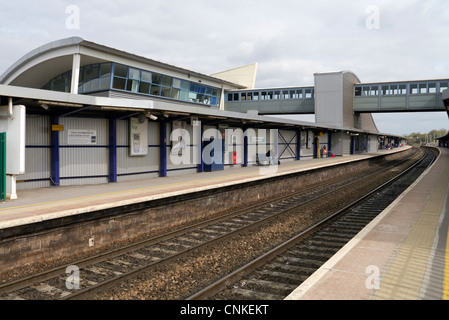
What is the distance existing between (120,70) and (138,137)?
27.0ft

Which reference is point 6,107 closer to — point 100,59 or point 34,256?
point 34,256

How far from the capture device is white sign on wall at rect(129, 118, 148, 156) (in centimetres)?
1451

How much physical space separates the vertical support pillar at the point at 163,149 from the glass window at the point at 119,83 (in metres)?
6.56

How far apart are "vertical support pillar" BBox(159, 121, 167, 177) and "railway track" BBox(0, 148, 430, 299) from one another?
19.0 ft

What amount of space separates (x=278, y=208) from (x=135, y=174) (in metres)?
6.72

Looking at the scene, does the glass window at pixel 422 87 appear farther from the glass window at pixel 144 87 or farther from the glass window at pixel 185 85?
the glass window at pixel 144 87

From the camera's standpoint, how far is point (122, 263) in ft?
24.3

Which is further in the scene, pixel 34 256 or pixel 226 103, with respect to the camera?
pixel 226 103

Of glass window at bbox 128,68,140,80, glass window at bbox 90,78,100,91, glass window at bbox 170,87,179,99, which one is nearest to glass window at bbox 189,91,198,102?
glass window at bbox 170,87,179,99

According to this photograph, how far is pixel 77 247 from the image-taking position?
27.2 feet

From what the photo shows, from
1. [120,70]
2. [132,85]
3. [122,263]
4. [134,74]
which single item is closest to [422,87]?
[134,74]

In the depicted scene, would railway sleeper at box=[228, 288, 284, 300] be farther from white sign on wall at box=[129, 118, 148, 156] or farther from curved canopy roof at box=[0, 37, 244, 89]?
curved canopy roof at box=[0, 37, 244, 89]

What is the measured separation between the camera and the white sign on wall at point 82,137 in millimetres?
12711
